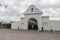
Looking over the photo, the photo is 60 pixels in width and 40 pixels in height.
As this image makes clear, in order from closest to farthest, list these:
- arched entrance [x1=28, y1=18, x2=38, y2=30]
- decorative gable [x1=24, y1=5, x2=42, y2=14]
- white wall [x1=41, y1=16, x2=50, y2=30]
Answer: white wall [x1=41, y1=16, x2=50, y2=30] → decorative gable [x1=24, y1=5, x2=42, y2=14] → arched entrance [x1=28, y1=18, x2=38, y2=30]

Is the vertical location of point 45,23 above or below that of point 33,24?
above

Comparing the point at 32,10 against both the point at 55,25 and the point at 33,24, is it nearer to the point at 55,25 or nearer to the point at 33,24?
the point at 33,24

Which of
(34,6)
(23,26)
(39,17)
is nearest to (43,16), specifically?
(39,17)

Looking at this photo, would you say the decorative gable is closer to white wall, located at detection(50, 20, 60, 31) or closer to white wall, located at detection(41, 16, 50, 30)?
white wall, located at detection(41, 16, 50, 30)

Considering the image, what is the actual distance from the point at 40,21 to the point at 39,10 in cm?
352

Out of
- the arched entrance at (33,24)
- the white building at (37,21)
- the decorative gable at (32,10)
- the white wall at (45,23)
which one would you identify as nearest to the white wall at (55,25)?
the white building at (37,21)

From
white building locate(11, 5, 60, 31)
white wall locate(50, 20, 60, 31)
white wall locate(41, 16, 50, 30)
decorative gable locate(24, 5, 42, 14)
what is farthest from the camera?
decorative gable locate(24, 5, 42, 14)

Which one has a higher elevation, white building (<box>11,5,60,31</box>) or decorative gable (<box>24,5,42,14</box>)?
decorative gable (<box>24,5,42,14</box>)

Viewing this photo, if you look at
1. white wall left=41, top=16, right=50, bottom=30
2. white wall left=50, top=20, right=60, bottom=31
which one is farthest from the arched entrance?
white wall left=50, top=20, right=60, bottom=31

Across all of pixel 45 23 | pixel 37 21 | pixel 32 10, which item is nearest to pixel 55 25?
pixel 45 23

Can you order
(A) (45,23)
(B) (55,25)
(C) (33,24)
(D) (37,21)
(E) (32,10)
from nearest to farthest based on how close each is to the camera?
1. (B) (55,25)
2. (A) (45,23)
3. (D) (37,21)
4. (E) (32,10)
5. (C) (33,24)

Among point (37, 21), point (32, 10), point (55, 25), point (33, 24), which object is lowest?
point (33, 24)

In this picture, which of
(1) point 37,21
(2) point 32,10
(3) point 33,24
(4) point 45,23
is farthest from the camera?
(3) point 33,24

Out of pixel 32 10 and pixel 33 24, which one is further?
pixel 33 24
